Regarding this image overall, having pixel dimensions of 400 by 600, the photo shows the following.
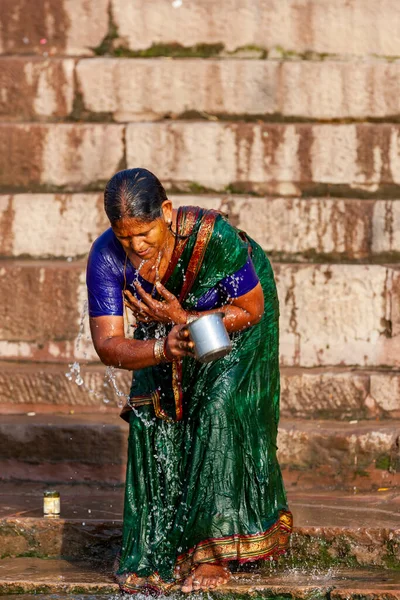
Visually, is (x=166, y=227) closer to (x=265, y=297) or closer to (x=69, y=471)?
(x=265, y=297)

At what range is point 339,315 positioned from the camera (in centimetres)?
692

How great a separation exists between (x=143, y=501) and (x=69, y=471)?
1866 millimetres

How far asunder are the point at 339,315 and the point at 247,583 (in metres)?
2.43

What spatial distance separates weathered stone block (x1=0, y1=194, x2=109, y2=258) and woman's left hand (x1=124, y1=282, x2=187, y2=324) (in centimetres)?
280

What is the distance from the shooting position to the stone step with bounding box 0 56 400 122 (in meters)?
7.38

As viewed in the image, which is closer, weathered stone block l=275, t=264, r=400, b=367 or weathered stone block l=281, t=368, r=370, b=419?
weathered stone block l=281, t=368, r=370, b=419

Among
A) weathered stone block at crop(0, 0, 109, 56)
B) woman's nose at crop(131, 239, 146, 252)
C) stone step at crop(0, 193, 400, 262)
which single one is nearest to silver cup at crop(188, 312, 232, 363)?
woman's nose at crop(131, 239, 146, 252)

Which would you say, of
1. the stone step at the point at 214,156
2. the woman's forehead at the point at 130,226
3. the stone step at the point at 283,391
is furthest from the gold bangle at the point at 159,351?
the stone step at the point at 214,156

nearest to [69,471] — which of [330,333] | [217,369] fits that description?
[330,333]

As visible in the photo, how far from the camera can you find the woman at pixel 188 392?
452 cm

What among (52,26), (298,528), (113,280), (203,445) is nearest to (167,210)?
(113,280)

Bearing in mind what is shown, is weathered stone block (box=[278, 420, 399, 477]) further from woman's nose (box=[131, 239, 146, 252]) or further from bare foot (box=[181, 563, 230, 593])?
woman's nose (box=[131, 239, 146, 252])

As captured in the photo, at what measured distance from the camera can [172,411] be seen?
484cm

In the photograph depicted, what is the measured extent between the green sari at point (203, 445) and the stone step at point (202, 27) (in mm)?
3027
